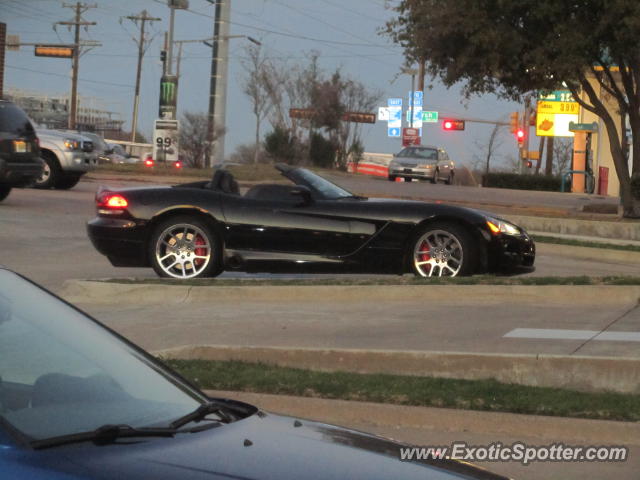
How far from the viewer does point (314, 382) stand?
7180mm

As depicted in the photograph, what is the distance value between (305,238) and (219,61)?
111 feet

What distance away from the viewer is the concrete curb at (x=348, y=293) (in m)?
10.6

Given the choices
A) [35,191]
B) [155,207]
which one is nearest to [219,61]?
[35,191]

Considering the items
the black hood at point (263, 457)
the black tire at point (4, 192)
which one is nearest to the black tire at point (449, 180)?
the black tire at point (4, 192)

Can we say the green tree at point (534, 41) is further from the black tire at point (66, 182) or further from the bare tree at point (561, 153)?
the bare tree at point (561, 153)

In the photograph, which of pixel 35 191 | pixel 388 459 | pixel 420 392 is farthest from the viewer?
pixel 35 191

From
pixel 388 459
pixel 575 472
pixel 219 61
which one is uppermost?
pixel 219 61

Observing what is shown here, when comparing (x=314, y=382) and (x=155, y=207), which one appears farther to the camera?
(x=155, y=207)

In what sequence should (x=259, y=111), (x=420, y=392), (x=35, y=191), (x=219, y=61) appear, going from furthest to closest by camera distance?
(x=259, y=111) < (x=219, y=61) < (x=35, y=191) < (x=420, y=392)

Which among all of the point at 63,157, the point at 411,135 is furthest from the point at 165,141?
the point at 411,135

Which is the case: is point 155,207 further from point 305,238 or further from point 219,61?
point 219,61

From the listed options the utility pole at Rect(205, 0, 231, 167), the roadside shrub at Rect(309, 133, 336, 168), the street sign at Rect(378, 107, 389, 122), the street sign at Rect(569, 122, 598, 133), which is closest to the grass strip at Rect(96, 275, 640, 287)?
the utility pole at Rect(205, 0, 231, 167)

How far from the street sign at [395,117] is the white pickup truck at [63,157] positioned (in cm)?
7479

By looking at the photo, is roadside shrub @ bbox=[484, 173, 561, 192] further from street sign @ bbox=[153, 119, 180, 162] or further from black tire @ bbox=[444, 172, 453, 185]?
A: street sign @ bbox=[153, 119, 180, 162]
